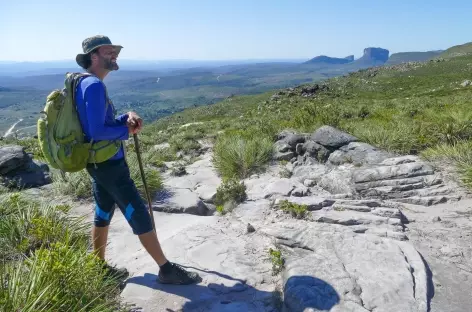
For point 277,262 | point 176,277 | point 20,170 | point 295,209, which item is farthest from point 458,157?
point 20,170

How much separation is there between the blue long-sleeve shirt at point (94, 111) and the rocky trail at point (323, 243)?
5.28 feet

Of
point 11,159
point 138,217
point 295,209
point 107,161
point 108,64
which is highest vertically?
point 108,64

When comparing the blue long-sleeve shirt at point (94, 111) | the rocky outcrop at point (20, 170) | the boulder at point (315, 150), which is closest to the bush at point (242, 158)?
the boulder at point (315, 150)

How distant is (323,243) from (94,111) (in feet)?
9.34

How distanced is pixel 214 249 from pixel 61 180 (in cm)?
396

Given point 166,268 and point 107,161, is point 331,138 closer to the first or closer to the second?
point 166,268

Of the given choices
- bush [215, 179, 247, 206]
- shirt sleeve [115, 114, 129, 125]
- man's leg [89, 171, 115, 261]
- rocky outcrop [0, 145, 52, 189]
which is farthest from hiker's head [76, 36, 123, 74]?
rocky outcrop [0, 145, 52, 189]

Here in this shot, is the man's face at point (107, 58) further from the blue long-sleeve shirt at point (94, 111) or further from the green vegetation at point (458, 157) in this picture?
the green vegetation at point (458, 157)

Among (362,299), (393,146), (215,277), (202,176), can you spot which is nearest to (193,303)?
(215,277)

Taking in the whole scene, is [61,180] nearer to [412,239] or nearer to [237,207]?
[237,207]

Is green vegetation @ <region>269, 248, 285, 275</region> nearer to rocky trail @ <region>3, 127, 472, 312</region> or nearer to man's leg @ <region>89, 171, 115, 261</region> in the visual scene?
rocky trail @ <region>3, 127, 472, 312</region>

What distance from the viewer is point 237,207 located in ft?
19.1

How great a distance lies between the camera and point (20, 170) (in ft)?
25.4

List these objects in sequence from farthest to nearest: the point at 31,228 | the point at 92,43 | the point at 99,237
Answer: the point at 31,228
the point at 99,237
the point at 92,43
